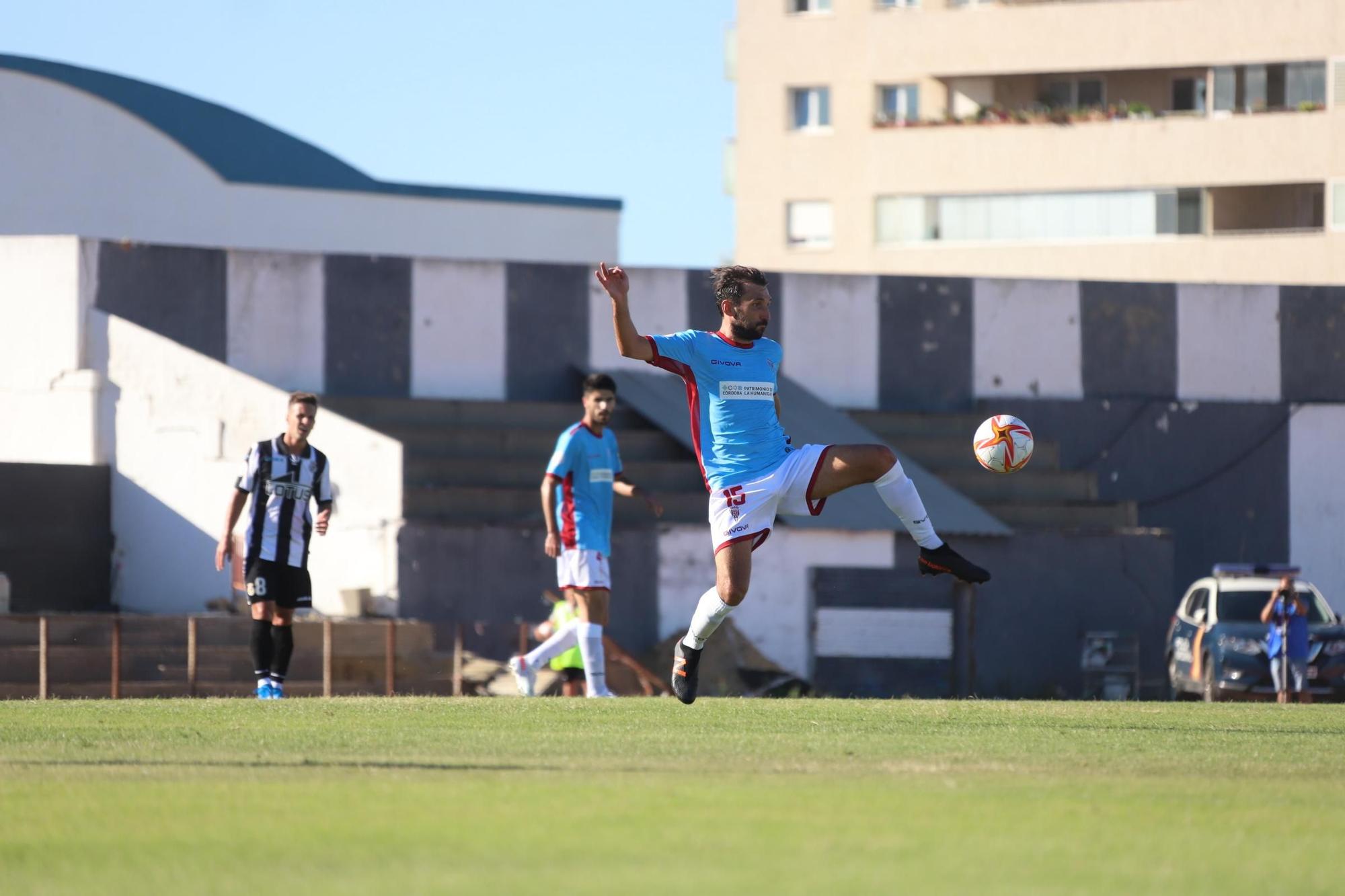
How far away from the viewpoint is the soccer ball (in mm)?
12070

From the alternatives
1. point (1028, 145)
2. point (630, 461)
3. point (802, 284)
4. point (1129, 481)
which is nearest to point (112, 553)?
point (630, 461)

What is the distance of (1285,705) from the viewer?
13219 mm

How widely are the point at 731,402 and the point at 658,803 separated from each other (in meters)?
3.69

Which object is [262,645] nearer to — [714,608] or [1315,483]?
[714,608]

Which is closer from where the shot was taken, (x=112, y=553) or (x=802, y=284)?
(x=112, y=553)

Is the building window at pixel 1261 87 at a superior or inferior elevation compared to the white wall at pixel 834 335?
superior

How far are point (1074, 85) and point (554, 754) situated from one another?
48.5 meters

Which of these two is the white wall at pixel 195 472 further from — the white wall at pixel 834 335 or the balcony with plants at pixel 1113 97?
the balcony with plants at pixel 1113 97

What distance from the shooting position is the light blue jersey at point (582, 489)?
48.2 ft

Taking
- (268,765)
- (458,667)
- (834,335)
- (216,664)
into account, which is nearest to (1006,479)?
(834,335)

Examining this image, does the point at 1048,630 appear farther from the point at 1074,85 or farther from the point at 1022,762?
the point at 1074,85

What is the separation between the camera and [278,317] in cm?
2634

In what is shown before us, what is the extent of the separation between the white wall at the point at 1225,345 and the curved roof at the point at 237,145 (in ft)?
71.7

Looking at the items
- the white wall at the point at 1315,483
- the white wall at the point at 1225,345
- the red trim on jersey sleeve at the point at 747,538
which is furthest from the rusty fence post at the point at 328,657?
the white wall at the point at 1315,483
